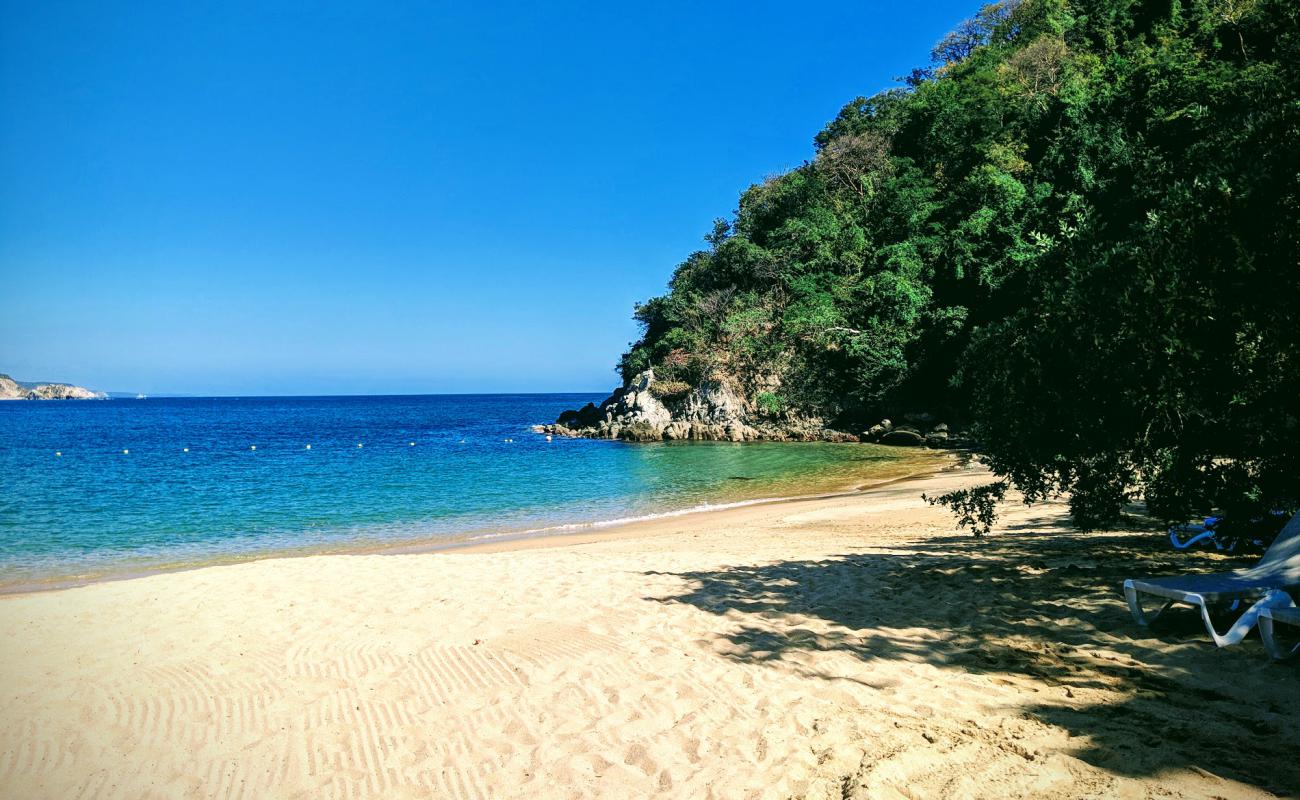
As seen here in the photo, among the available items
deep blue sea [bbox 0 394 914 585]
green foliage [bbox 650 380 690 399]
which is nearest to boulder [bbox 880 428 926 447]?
deep blue sea [bbox 0 394 914 585]

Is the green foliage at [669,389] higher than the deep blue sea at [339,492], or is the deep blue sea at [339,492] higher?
the green foliage at [669,389]

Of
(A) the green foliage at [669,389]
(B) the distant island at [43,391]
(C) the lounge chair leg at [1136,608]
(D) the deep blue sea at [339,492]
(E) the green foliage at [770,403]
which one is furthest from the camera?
(B) the distant island at [43,391]

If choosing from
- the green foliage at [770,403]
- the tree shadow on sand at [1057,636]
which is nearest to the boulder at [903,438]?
the green foliage at [770,403]

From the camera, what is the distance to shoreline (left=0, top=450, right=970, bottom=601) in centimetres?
1195

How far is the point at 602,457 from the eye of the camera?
32375 mm

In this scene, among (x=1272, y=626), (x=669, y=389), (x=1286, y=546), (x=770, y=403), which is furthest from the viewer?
(x=669, y=389)

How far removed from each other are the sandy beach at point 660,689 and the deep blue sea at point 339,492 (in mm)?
6792

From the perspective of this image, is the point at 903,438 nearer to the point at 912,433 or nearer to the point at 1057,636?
the point at 912,433

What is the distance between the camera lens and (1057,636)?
5.61m

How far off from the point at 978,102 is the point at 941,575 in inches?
1412

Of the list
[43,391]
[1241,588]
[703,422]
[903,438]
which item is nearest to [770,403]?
[703,422]

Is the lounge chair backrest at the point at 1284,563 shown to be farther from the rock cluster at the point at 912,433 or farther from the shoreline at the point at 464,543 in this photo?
the rock cluster at the point at 912,433

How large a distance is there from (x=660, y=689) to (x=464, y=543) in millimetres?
10769

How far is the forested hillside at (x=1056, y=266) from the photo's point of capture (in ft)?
17.3
